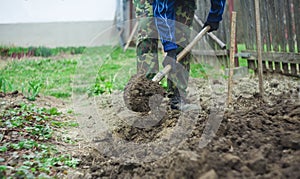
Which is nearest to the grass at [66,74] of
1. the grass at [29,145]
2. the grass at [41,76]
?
the grass at [41,76]

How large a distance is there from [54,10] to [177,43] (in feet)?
21.8

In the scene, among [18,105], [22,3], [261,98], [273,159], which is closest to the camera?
[273,159]

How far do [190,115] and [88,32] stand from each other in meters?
8.12

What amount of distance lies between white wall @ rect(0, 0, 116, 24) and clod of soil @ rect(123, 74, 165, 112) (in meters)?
5.33

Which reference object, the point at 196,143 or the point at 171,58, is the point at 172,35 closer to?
the point at 171,58

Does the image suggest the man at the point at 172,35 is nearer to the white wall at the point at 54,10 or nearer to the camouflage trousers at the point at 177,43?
the camouflage trousers at the point at 177,43

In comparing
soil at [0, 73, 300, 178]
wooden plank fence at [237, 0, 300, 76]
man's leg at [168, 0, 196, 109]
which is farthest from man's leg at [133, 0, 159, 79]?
wooden plank fence at [237, 0, 300, 76]

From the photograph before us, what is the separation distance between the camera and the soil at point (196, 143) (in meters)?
1.72

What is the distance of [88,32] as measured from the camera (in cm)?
1069

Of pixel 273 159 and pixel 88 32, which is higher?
pixel 88 32

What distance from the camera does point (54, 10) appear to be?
933 cm

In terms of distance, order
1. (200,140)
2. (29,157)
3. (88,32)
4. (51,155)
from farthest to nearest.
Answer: (88,32) → (51,155) → (29,157) → (200,140)

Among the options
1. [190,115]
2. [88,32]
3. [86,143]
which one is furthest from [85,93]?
[88,32]

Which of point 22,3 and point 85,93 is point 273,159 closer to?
point 85,93
